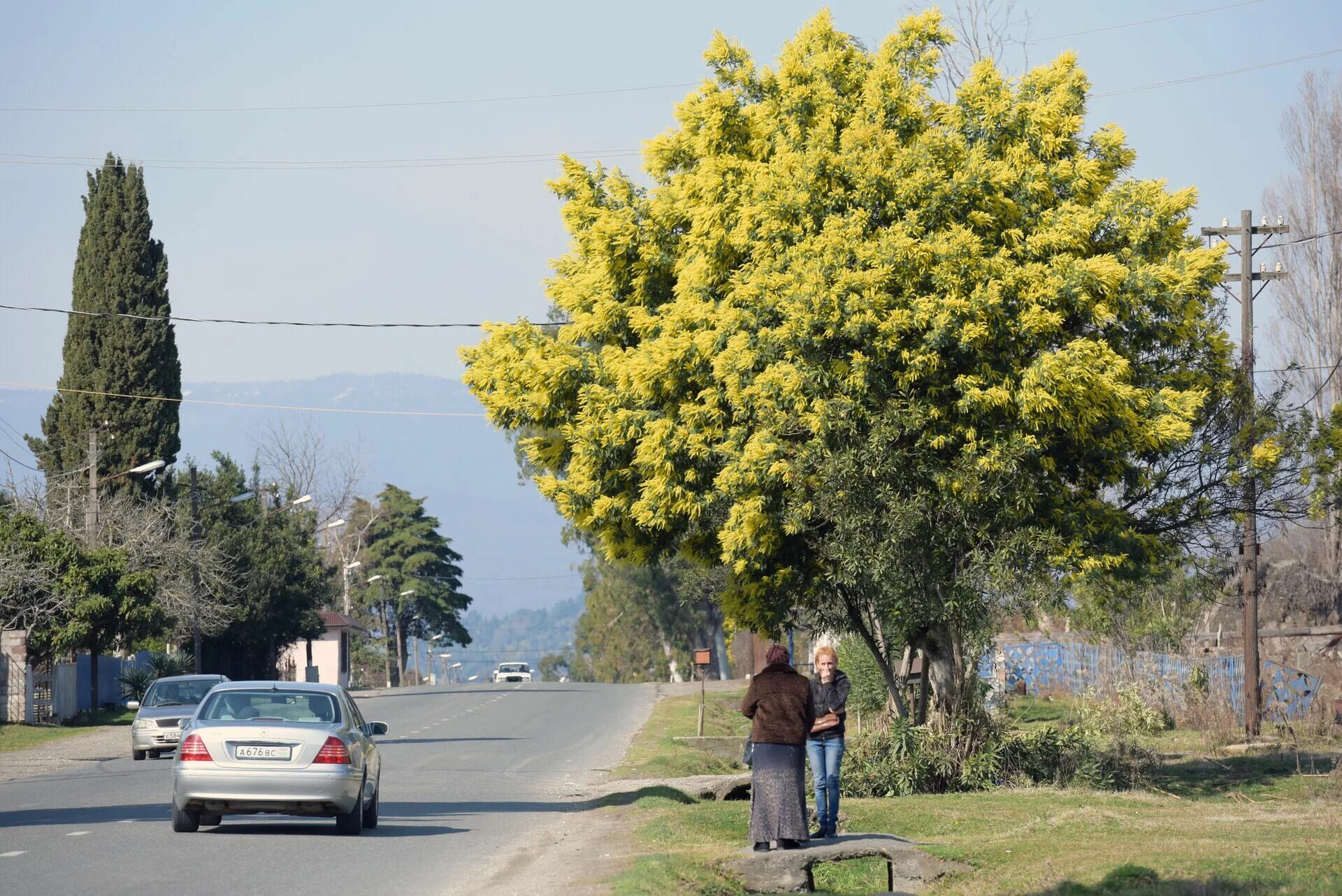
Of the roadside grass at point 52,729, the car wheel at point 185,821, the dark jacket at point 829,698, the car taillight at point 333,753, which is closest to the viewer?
the dark jacket at point 829,698

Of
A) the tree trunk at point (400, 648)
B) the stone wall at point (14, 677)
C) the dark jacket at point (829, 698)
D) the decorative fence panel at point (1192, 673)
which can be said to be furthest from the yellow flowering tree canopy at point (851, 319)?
the tree trunk at point (400, 648)

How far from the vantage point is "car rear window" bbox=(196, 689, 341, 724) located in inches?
591

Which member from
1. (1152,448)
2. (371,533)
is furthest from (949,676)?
(371,533)

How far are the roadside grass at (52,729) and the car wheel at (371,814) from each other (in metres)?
17.4

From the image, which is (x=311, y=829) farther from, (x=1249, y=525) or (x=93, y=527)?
(x=93, y=527)

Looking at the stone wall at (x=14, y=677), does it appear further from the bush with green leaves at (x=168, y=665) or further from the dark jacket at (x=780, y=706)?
the dark jacket at (x=780, y=706)

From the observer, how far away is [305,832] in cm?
1555

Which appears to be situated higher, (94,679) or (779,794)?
(779,794)

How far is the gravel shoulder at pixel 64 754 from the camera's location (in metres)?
25.2

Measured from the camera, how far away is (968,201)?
1814cm

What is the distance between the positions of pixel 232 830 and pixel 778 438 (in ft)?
23.8

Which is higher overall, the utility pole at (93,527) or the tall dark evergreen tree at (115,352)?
the tall dark evergreen tree at (115,352)

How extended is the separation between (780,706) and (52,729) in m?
28.6

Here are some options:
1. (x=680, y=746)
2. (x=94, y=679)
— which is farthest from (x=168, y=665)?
(x=680, y=746)
